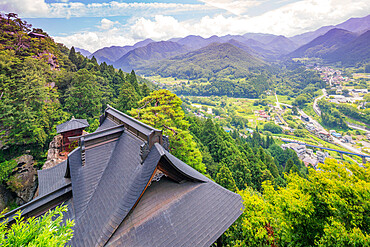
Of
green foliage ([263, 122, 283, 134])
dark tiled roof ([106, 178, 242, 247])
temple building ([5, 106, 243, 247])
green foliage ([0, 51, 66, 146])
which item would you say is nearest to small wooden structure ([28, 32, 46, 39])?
green foliage ([0, 51, 66, 146])

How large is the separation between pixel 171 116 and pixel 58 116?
41.5ft

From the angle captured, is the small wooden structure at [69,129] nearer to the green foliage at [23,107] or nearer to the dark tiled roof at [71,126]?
the dark tiled roof at [71,126]

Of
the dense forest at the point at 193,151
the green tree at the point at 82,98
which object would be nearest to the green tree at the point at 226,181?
the dense forest at the point at 193,151

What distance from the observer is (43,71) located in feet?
67.2

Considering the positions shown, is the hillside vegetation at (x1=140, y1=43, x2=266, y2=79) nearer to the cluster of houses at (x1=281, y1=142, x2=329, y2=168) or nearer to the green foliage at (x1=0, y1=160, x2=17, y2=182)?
the cluster of houses at (x1=281, y1=142, x2=329, y2=168)

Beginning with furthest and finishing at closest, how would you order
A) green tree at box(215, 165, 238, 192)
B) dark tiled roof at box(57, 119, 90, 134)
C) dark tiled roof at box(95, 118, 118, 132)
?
green tree at box(215, 165, 238, 192) → dark tiled roof at box(57, 119, 90, 134) → dark tiled roof at box(95, 118, 118, 132)

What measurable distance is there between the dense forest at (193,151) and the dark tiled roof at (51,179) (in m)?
5.55

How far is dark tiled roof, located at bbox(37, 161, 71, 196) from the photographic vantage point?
7.14 meters

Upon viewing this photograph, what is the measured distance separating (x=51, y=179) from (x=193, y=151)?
34.6 feet

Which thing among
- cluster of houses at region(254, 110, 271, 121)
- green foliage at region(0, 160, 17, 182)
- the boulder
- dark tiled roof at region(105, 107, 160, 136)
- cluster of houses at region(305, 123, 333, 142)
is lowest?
cluster of houses at region(305, 123, 333, 142)

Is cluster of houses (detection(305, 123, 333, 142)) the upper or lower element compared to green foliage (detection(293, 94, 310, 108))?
lower

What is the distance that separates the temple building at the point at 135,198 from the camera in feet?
13.9

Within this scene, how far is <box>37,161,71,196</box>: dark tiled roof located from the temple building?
91.3 inches

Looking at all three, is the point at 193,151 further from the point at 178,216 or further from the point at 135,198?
the point at 135,198
